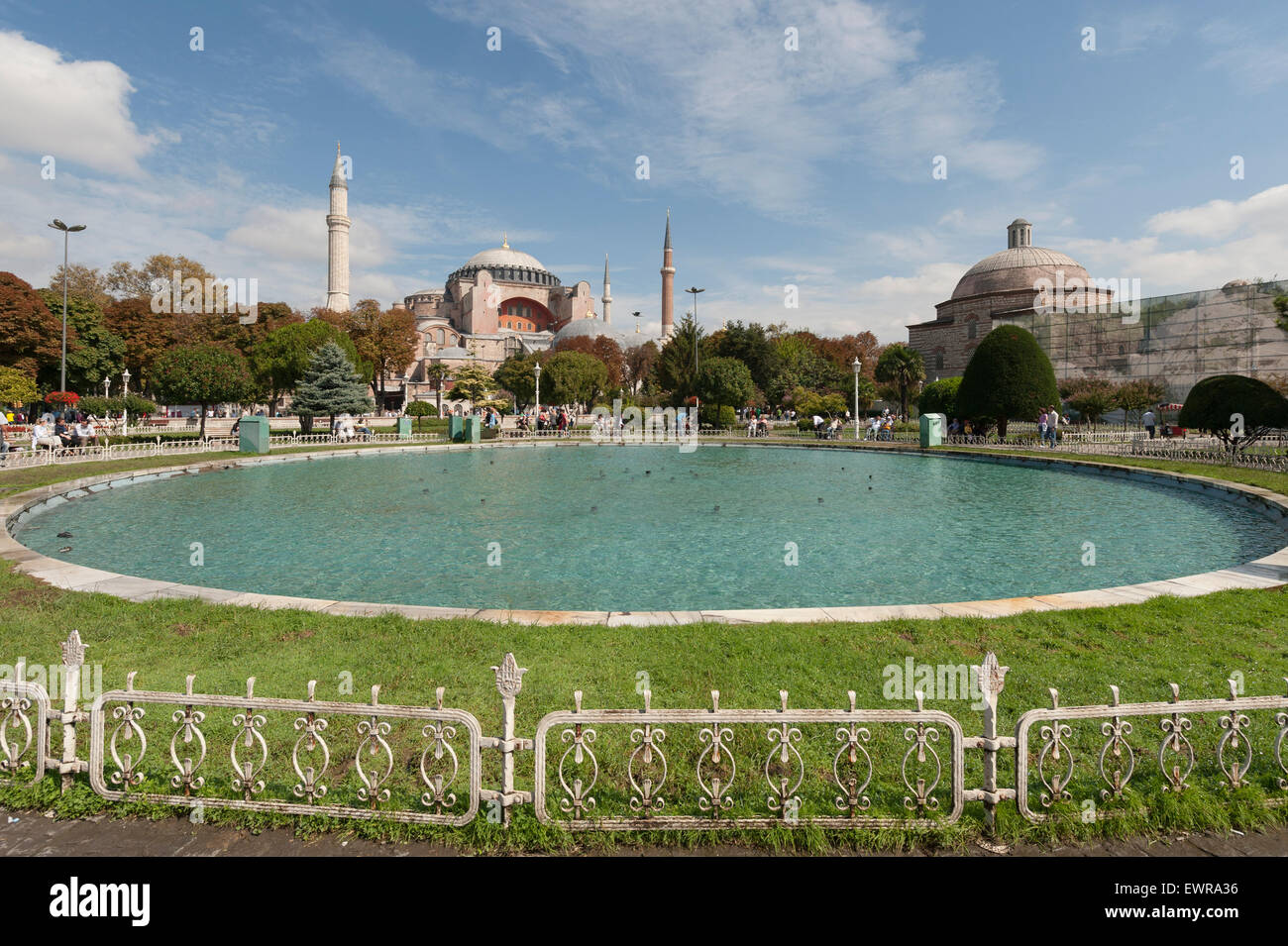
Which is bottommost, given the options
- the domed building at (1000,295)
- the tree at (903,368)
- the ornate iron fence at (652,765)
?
the ornate iron fence at (652,765)

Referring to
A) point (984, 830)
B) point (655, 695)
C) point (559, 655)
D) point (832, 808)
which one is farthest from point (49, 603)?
point (984, 830)

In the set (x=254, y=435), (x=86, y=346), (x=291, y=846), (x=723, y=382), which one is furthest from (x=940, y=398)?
(x=86, y=346)

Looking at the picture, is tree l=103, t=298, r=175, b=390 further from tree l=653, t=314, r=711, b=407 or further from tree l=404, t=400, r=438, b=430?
tree l=653, t=314, r=711, b=407

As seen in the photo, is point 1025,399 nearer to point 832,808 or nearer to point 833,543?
A: point 833,543

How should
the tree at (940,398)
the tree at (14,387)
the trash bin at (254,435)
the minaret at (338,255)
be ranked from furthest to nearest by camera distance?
the minaret at (338,255) → the tree at (940,398) → the tree at (14,387) → the trash bin at (254,435)

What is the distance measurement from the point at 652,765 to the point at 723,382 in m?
37.1

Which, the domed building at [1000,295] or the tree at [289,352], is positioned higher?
the domed building at [1000,295]

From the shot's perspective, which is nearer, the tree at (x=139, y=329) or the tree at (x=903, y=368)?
the tree at (x=139, y=329)

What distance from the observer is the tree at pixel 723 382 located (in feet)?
130

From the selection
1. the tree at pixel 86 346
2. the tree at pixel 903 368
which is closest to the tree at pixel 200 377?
the tree at pixel 86 346

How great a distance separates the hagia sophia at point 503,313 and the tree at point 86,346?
107ft

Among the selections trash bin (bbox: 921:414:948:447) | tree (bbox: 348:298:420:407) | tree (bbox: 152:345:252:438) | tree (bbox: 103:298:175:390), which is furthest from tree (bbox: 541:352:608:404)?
trash bin (bbox: 921:414:948:447)

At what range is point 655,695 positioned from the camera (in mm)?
4188

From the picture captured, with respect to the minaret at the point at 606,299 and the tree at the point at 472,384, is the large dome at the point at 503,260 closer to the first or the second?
the minaret at the point at 606,299
